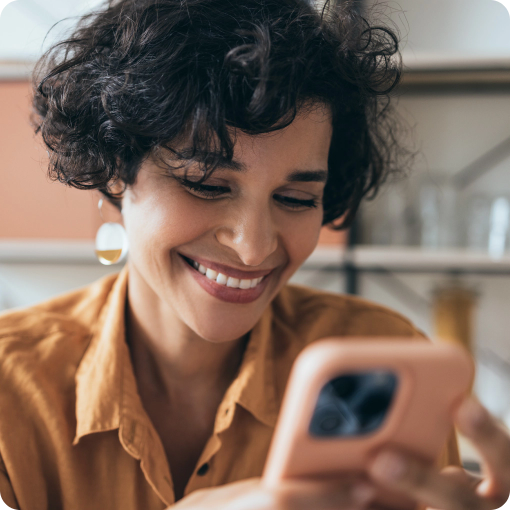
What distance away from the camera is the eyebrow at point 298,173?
0.70 metres

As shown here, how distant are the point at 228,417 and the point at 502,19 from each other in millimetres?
1866

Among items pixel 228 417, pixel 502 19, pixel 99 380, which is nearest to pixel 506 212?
pixel 502 19

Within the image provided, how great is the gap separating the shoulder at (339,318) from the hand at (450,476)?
57 cm

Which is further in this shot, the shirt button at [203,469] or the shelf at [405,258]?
the shelf at [405,258]

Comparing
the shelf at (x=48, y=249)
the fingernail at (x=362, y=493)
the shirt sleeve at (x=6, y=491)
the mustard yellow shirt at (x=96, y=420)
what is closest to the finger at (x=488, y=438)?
the fingernail at (x=362, y=493)

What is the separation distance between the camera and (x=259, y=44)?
67cm

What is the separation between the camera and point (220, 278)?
2.63ft

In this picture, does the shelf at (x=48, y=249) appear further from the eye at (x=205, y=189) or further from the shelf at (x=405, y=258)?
the eye at (x=205, y=189)

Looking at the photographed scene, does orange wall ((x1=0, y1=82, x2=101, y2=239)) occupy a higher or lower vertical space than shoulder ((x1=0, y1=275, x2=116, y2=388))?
higher

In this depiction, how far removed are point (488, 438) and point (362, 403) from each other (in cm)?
16

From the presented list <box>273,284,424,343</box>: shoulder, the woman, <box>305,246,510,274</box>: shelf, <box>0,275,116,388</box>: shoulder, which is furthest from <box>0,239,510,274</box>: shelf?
<box>0,275,116,388</box>: shoulder

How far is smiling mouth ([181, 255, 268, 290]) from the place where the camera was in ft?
2.63

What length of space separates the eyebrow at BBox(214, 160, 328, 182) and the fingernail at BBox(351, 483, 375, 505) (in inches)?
16.5

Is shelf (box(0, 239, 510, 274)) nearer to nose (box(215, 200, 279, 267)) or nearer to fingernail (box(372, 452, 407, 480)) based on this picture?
nose (box(215, 200, 279, 267))
